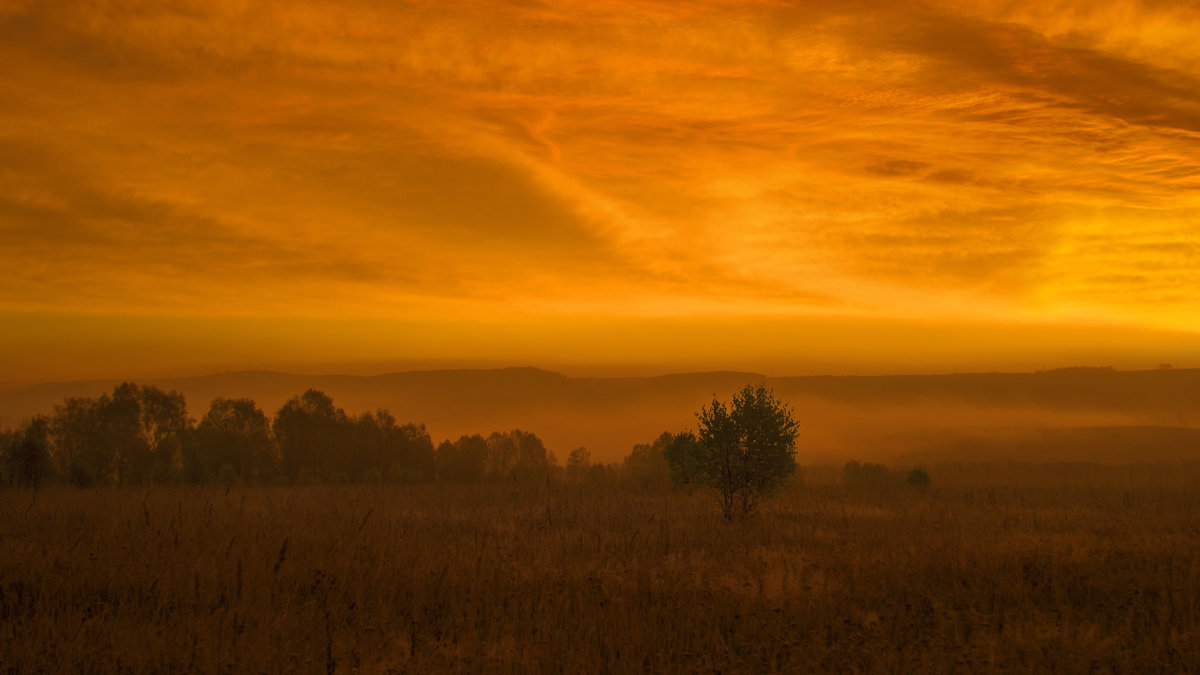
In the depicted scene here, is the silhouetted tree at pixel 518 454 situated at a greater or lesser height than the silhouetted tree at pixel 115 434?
lesser

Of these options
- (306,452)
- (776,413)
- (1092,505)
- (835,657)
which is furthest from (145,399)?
(1092,505)

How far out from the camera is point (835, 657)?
806 cm

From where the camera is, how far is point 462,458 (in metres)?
45.3

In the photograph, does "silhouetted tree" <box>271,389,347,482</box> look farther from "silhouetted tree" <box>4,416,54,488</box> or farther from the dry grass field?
the dry grass field

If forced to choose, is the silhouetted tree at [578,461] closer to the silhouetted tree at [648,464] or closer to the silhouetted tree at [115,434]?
the silhouetted tree at [648,464]

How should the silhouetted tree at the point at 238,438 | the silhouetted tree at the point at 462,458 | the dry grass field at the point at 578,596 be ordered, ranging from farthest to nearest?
the silhouetted tree at the point at 462,458 → the silhouetted tree at the point at 238,438 → the dry grass field at the point at 578,596

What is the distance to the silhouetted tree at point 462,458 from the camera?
145 ft

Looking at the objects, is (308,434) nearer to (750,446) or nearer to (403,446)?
(403,446)

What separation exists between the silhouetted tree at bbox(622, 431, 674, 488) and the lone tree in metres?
13.9

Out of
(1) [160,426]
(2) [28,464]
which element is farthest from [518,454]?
(2) [28,464]

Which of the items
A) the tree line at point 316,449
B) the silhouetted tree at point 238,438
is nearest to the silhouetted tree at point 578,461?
the tree line at point 316,449

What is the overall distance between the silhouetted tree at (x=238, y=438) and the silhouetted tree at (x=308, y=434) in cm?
82

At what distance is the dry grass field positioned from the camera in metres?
7.97

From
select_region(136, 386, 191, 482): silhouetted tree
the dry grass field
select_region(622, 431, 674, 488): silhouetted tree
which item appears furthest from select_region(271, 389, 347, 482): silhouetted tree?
the dry grass field
